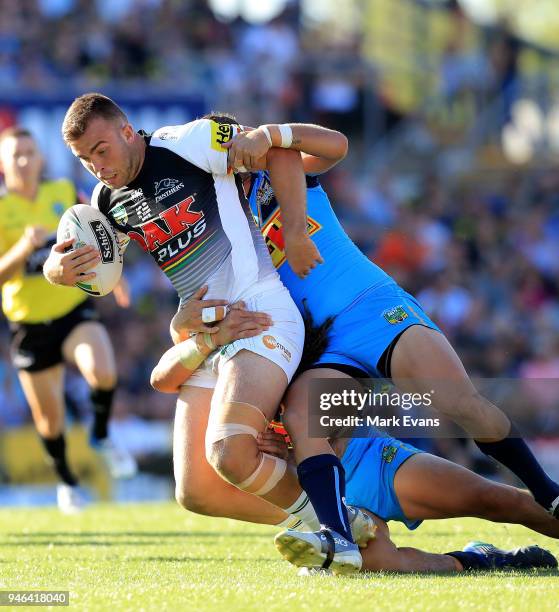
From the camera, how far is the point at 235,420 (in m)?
5.38

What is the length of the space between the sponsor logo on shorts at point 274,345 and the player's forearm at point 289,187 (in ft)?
1.64

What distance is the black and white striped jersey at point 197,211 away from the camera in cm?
573

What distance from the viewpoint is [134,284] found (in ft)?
53.7

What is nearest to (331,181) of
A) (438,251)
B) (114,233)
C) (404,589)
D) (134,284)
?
(438,251)

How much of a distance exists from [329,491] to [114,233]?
1.73 metres

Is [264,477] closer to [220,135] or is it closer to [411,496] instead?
[411,496]

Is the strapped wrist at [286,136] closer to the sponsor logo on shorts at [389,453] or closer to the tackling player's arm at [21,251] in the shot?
the sponsor logo on shorts at [389,453]

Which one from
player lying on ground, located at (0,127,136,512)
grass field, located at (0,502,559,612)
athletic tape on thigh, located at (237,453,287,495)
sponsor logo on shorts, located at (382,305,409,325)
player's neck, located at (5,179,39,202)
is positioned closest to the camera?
grass field, located at (0,502,559,612)

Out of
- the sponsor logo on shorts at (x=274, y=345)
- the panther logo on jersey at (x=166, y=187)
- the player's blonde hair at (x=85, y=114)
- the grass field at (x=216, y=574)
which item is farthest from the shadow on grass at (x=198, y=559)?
the player's blonde hair at (x=85, y=114)

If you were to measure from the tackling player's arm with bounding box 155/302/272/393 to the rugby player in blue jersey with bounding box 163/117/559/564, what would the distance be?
0.36m

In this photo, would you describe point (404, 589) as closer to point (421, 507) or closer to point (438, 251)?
point (421, 507)

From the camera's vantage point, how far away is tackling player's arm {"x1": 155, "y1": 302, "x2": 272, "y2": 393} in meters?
5.61

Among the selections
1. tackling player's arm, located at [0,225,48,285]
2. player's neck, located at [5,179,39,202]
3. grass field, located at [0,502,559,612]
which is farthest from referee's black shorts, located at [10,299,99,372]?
grass field, located at [0,502,559,612]

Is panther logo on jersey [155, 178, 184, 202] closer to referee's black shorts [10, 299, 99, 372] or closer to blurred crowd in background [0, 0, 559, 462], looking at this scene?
referee's black shorts [10, 299, 99, 372]
